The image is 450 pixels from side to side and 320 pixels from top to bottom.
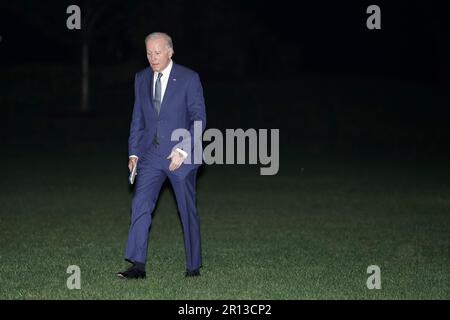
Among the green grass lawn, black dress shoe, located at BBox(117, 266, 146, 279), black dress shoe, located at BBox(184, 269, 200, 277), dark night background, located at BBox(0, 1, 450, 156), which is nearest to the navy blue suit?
black dress shoe, located at BBox(117, 266, 146, 279)

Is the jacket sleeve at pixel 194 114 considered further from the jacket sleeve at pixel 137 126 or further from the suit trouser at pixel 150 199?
the jacket sleeve at pixel 137 126

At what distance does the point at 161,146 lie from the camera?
345 inches

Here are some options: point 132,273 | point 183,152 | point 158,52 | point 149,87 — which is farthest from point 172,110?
point 132,273

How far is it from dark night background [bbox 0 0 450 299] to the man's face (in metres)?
2.05

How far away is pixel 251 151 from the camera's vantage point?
80.1 feet

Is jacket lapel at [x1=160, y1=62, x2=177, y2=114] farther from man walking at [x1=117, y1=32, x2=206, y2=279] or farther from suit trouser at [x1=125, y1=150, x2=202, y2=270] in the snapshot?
suit trouser at [x1=125, y1=150, x2=202, y2=270]

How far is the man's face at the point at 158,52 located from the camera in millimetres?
8492

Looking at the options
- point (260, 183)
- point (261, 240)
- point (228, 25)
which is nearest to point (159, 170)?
point (261, 240)

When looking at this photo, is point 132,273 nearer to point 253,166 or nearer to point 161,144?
point 161,144

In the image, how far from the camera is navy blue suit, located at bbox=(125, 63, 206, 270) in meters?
8.71

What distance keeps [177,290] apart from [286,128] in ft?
75.1

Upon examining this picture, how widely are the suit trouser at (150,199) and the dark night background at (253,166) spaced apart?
1.39 ft

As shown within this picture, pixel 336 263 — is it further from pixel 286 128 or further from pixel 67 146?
pixel 286 128

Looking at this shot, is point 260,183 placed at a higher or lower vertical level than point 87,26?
lower
